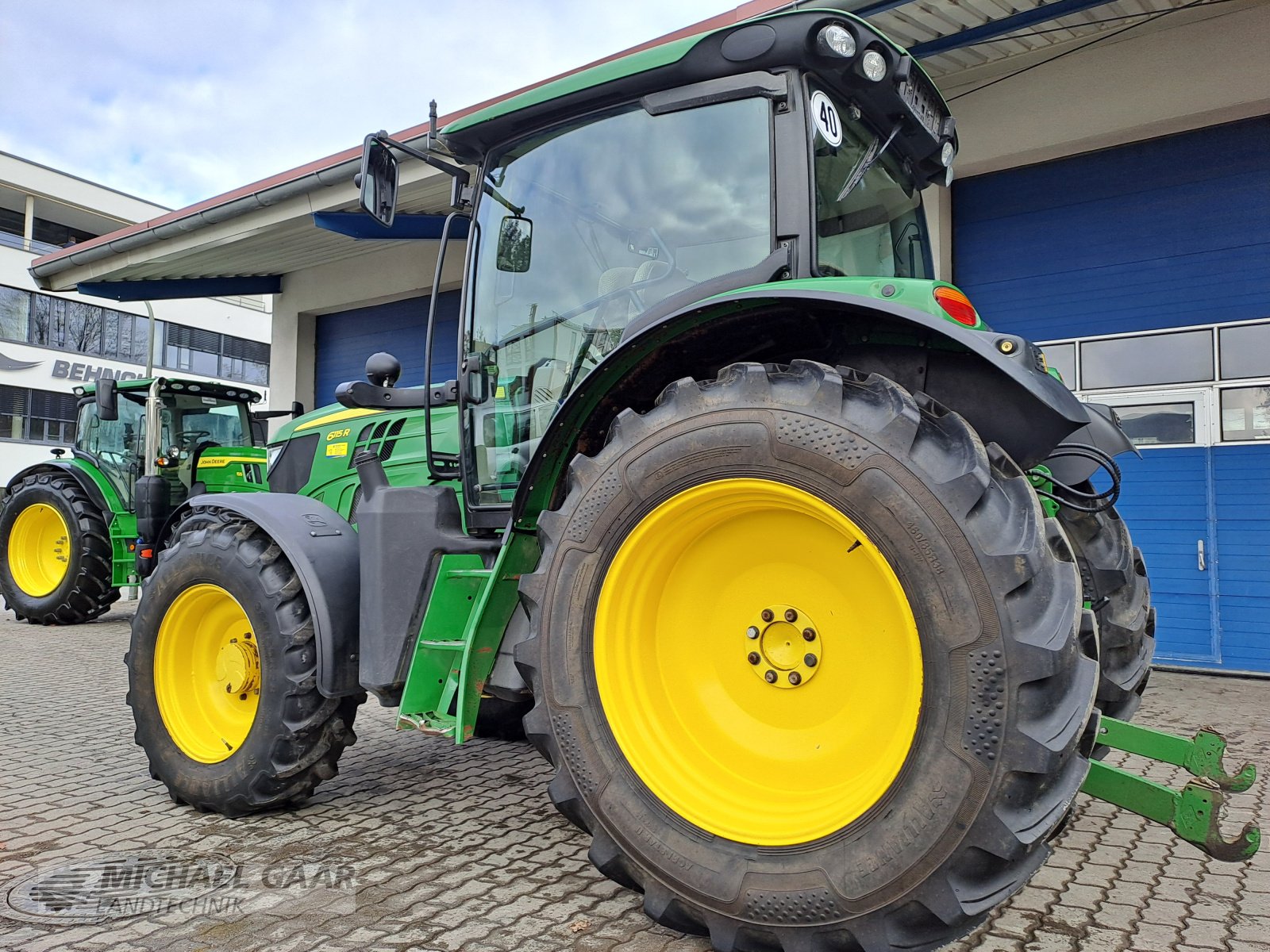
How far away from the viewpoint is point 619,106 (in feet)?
9.64

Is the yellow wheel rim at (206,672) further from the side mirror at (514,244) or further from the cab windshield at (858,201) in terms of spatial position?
the cab windshield at (858,201)

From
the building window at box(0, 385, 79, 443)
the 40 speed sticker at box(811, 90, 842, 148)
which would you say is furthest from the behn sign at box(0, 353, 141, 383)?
the 40 speed sticker at box(811, 90, 842, 148)

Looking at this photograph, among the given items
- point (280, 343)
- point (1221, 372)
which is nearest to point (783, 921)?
point (1221, 372)

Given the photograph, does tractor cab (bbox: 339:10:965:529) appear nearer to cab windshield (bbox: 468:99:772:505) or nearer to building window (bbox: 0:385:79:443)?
cab windshield (bbox: 468:99:772:505)

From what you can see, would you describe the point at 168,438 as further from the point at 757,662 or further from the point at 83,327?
the point at 83,327

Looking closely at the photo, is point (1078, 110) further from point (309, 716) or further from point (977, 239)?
point (309, 716)

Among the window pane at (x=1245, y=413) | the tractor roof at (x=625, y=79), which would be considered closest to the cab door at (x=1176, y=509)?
the window pane at (x=1245, y=413)

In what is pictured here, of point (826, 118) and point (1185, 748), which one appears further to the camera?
point (826, 118)

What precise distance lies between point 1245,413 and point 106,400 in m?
10.4

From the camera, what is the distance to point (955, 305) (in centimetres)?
223

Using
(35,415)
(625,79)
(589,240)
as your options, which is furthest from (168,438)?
(35,415)

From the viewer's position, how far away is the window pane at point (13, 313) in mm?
26391

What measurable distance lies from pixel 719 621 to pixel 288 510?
186 centimetres

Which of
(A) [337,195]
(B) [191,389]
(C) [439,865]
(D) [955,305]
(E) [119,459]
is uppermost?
(A) [337,195]
